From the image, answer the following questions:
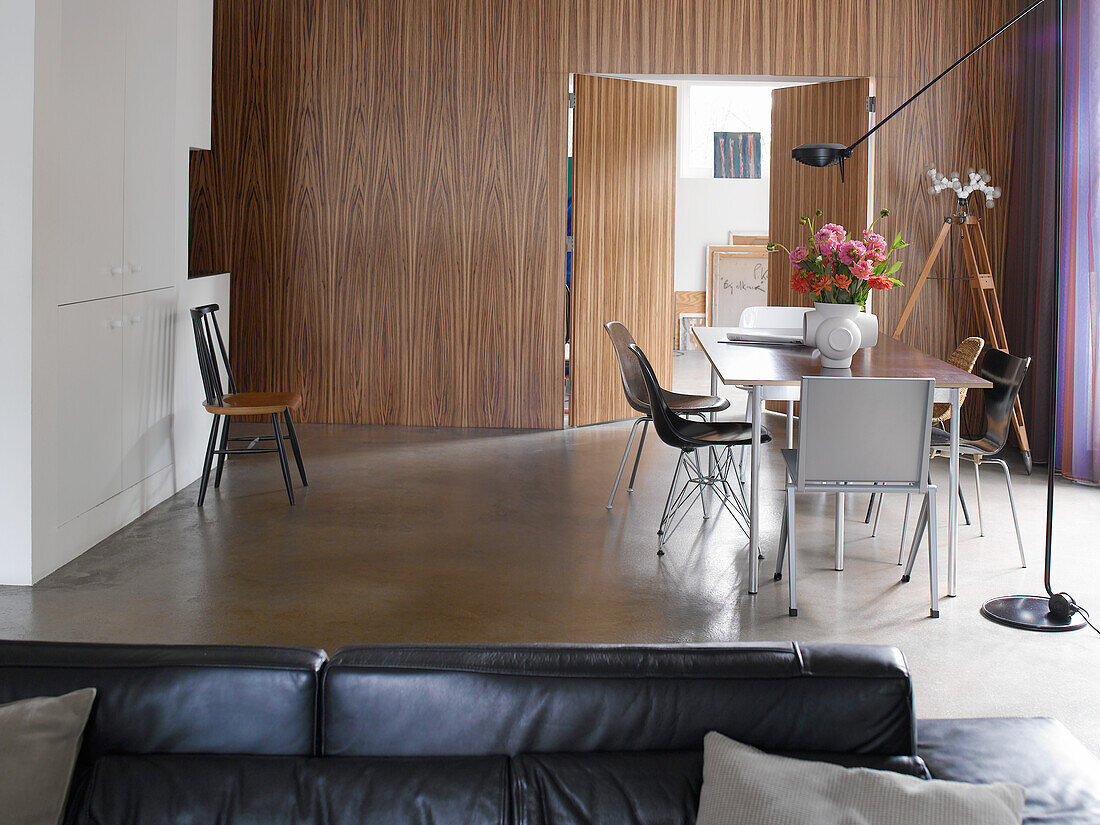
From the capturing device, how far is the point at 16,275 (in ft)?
13.6

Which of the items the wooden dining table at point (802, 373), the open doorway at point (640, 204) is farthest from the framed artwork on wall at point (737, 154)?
the wooden dining table at point (802, 373)

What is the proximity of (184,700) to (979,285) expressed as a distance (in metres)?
6.38

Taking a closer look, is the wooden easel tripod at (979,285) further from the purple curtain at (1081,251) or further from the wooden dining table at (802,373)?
the wooden dining table at (802,373)

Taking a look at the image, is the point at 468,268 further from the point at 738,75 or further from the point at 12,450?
the point at 12,450

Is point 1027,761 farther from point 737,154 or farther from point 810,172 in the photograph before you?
point 737,154

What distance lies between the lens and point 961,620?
13.4 feet

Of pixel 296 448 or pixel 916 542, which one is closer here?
pixel 916 542

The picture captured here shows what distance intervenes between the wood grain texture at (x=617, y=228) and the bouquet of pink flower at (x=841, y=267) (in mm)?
3072

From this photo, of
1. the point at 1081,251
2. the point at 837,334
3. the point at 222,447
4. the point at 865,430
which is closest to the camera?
the point at 865,430

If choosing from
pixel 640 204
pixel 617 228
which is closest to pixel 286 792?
pixel 617 228

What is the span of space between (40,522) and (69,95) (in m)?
1.67

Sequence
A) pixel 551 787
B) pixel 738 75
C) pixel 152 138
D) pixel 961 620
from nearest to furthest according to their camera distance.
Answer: pixel 551 787
pixel 961 620
pixel 152 138
pixel 738 75

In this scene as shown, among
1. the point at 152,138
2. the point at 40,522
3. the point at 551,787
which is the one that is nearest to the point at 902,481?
the point at 551,787

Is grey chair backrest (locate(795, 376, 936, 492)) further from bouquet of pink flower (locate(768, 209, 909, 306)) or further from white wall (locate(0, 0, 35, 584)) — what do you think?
white wall (locate(0, 0, 35, 584))
